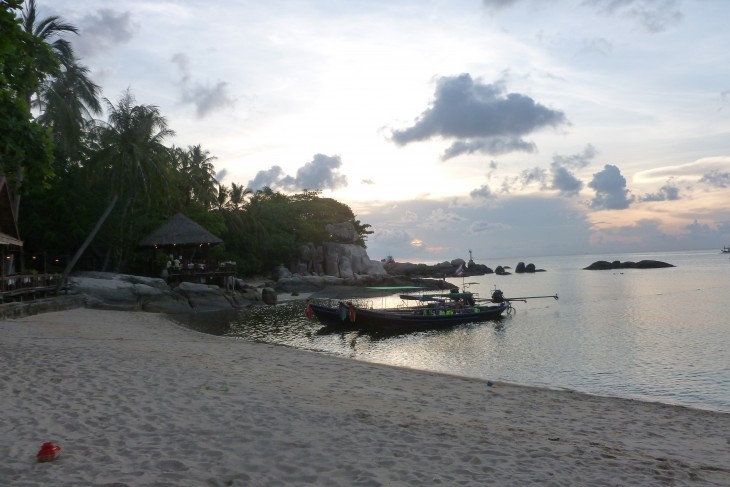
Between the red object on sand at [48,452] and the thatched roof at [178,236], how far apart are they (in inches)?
1348

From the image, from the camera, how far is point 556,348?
24.4m

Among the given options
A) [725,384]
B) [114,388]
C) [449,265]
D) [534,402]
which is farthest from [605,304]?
[449,265]

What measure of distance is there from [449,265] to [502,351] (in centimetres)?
7319

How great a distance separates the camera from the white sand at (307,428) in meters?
5.93

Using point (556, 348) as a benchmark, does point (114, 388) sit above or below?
above

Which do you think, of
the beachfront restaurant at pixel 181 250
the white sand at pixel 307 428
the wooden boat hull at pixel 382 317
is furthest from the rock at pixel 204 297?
the white sand at pixel 307 428

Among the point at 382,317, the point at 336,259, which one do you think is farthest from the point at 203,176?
the point at 382,317

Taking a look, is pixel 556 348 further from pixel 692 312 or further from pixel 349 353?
pixel 692 312

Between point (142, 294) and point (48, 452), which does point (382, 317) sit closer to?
point (142, 294)

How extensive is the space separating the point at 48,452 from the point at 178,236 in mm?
34901

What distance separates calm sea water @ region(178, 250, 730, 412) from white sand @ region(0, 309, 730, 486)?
4300 millimetres

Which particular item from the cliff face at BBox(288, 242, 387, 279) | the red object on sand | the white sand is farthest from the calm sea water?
the cliff face at BBox(288, 242, 387, 279)

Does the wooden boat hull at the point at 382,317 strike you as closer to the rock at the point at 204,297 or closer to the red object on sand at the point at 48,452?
the rock at the point at 204,297

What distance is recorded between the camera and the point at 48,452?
18.8 feet
